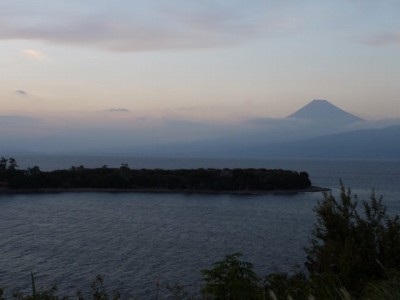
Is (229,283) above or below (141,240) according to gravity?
above

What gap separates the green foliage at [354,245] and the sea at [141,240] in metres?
0.82

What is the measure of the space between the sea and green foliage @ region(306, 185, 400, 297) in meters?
0.82

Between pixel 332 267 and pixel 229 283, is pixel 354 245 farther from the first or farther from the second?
pixel 229 283

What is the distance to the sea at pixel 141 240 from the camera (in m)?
24.8

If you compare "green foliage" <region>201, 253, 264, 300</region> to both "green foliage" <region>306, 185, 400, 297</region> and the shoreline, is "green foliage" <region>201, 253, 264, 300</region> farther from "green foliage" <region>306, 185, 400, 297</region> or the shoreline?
the shoreline

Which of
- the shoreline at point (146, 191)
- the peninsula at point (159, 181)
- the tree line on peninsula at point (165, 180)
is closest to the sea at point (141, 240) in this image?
the shoreline at point (146, 191)

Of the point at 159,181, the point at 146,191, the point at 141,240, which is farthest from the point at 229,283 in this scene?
the point at 159,181

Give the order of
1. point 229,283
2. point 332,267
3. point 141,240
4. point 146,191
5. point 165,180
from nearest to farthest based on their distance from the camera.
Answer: point 229,283 < point 332,267 < point 141,240 < point 146,191 < point 165,180

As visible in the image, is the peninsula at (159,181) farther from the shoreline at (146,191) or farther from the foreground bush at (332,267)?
the foreground bush at (332,267)

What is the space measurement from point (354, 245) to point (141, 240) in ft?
A: 85.8

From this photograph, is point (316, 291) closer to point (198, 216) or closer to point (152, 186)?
point (198, 216)

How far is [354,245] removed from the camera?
38.9 ft

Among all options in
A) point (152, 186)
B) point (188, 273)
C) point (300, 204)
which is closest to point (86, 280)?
point (188, 273)

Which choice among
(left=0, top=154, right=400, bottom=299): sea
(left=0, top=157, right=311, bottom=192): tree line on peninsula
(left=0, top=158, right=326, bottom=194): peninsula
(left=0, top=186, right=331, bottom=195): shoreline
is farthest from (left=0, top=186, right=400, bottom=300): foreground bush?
(left=0, top=157, right=311, bottom=192): tree line on peninsula
